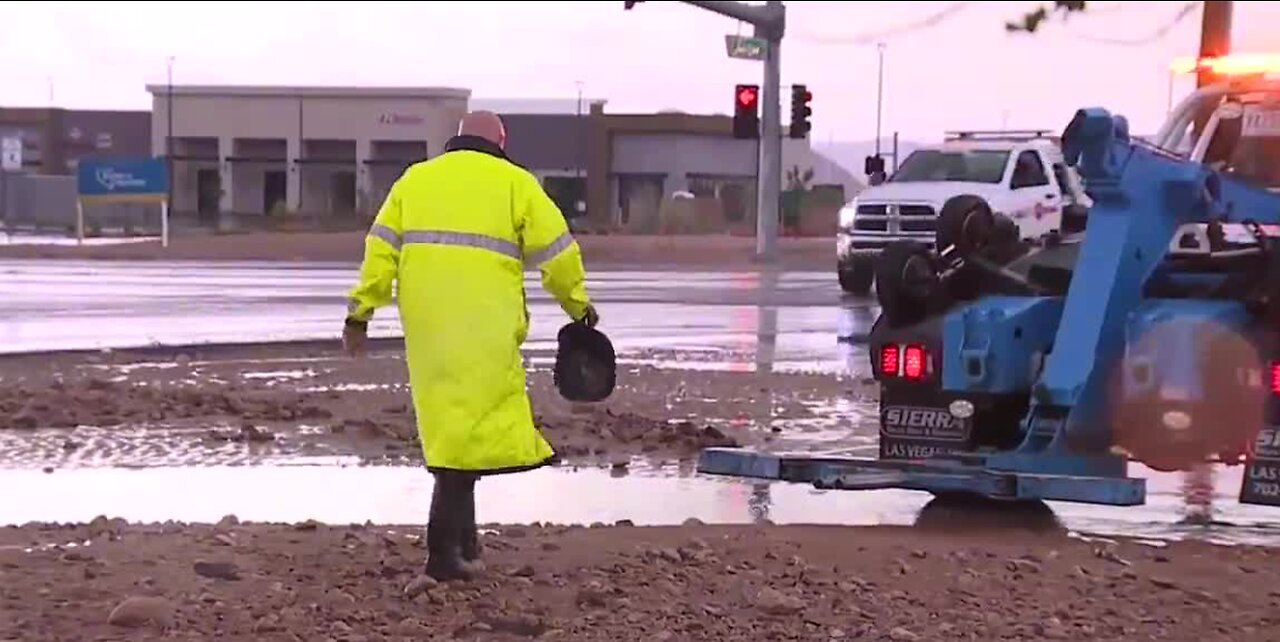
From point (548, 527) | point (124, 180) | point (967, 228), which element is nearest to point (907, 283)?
point (967, 228)

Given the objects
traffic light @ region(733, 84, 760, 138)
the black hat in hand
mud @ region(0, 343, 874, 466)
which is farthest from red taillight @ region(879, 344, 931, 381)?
traffic light @ region(733, 84, 760, 138)

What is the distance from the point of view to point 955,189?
27.6 metres

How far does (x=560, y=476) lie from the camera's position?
442 inches

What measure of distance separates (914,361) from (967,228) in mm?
716

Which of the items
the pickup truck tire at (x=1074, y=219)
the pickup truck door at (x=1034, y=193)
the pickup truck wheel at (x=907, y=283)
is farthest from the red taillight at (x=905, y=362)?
the pickup truck door at (x=1034, y=193)

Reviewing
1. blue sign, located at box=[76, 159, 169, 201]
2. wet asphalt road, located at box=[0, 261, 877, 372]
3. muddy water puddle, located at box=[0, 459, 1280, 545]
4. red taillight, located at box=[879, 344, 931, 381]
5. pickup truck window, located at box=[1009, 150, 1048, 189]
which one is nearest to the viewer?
muddy water puddle, located at box=[0, 459, 1280, 545]

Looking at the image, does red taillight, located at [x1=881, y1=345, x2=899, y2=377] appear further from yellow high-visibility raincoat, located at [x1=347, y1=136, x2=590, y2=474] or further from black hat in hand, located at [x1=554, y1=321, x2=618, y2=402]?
yellow high-visibility raincoat, located at [x1=347, y1=136, x2=590, y2=474]

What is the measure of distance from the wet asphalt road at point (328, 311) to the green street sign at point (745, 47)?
17.7 feet

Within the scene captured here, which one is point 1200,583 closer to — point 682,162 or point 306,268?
point 306,268

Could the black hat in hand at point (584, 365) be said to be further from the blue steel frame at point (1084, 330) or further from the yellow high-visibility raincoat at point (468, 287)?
the blue steel frame at point (1084, 330)

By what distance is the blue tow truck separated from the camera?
29.9ft

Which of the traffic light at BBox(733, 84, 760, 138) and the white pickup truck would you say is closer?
the white pickup truck

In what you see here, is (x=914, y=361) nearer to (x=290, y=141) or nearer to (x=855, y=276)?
(x=855, y=276)

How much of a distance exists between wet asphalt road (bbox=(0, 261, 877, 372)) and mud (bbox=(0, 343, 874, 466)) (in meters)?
1.94
